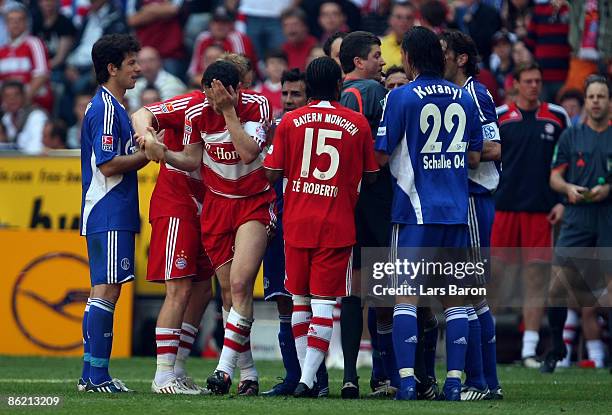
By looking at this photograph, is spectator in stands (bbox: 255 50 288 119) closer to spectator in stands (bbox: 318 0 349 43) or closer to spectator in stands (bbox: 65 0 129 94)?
spectator in stands (bbox: 318 0 349 43)

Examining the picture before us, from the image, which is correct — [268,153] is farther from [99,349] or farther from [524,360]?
[524,360]

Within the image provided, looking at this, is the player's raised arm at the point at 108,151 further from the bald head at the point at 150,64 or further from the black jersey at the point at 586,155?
the bald head at the point at 150,64

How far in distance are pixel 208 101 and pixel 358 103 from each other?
1.17 m

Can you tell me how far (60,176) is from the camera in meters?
15.2

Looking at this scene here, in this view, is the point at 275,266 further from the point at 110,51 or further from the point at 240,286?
the point at 110,51

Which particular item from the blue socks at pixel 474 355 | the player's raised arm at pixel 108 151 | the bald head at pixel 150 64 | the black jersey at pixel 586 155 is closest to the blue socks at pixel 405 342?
the blue socks at pixel 474 355

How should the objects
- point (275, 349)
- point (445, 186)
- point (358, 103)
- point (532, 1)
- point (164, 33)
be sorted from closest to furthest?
1. point (445, 186)
2. point (358, 103)
3. point (275, 349)
4. point (532, 1)
5. point (164, 33)

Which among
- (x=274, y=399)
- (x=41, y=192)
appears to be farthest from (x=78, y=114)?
(x=274, y=399)

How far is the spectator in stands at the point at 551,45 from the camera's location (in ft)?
53.6

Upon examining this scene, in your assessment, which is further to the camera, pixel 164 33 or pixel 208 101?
pixel 164 33

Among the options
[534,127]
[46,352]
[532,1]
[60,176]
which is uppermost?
[532,1]

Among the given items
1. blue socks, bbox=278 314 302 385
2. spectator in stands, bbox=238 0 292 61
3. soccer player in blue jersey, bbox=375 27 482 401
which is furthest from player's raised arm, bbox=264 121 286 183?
spectator in stands, bbox=238 0 292 61

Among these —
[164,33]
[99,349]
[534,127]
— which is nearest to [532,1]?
[534,127]

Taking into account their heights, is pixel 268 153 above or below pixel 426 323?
above
